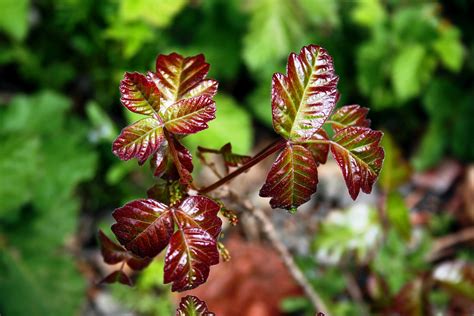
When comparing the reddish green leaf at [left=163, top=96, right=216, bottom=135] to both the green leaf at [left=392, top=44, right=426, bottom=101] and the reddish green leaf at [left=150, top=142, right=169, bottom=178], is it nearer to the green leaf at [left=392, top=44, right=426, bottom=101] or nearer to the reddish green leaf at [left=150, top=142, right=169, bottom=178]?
the reddish green leaf at [left=150, top=142, right=169, bottom=178]

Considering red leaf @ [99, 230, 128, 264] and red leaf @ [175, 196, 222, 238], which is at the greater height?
red leaf @ [175, 196, 222, 238]

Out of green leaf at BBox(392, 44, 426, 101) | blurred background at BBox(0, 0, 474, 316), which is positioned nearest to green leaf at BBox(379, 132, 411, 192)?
blurred background at BBox(0, 0, 474, 316)

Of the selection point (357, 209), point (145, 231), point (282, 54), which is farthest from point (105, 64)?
point (145, 231)

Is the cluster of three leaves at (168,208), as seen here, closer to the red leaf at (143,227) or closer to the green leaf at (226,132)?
the red leaf at (143,227)

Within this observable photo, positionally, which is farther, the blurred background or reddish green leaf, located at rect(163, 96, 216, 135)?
the blurred background

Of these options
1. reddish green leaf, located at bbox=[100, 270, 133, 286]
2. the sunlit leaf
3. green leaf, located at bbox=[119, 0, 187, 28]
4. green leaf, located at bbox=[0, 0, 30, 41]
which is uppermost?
green leaf, located at bbox=[0, 0, 30, 41]

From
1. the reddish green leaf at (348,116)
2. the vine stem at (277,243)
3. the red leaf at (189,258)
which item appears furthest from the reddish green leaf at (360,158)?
the vine stem at (277,243)
